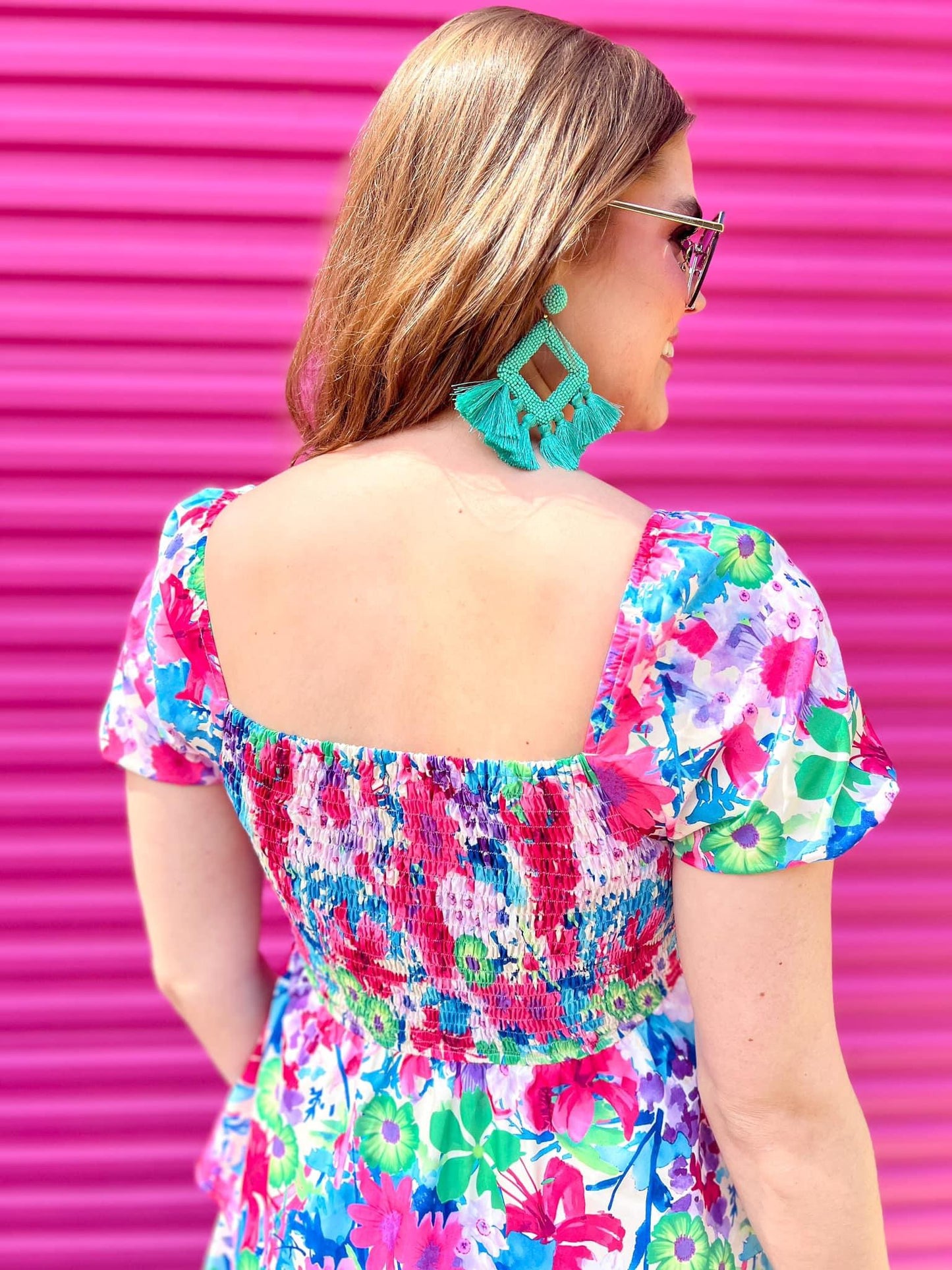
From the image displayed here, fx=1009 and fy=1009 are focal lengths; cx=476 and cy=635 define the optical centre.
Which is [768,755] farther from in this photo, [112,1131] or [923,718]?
[112,1131]

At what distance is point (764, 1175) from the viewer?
108cm

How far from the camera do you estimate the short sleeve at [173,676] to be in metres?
1.19

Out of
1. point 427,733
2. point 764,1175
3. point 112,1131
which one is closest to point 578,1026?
point 764,1175

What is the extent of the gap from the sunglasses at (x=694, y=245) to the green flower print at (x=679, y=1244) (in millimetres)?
1083

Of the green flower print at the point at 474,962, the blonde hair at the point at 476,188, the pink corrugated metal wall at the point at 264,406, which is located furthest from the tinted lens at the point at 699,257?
the pink corrugated metal wall at the point at 264,406

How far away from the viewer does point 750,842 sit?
98 centimetres

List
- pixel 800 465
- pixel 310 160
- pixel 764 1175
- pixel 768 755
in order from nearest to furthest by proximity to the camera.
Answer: pixel 768 755
pixel 764 1175
pixel 310 160
pixel 800 465

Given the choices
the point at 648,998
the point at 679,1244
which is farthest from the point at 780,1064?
the point at 679,1244

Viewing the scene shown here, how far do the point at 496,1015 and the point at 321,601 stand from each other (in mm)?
510

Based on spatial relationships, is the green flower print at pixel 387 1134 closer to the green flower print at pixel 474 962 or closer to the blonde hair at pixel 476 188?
the green flower print at pixel 474 962

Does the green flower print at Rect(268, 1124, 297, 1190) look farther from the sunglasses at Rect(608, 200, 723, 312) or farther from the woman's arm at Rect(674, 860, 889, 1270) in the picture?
the sunglasses at Rect(608, 200, 723, 312)

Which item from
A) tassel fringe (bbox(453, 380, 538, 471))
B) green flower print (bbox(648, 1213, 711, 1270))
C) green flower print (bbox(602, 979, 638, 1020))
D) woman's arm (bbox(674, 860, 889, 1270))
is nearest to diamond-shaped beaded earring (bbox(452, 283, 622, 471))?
tassel fringe (bbox(453, 380, 538, 471))

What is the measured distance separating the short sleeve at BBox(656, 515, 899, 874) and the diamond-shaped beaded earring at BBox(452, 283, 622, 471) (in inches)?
7.4

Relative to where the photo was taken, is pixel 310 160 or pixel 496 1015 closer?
pixel 496 1015
